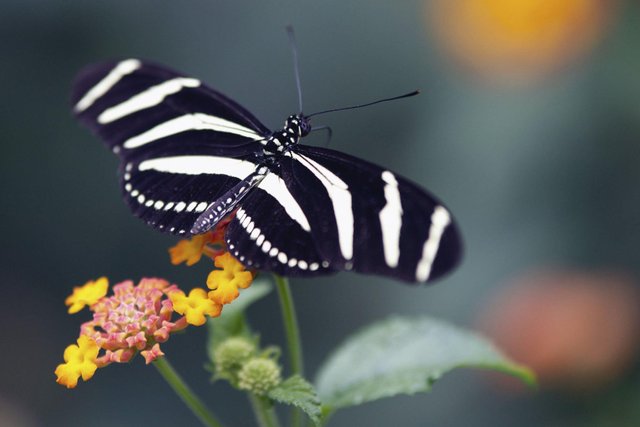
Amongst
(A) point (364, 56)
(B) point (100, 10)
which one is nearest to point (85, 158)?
(B) point (100, 10)

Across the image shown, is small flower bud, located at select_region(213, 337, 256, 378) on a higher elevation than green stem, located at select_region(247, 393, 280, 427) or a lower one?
higher

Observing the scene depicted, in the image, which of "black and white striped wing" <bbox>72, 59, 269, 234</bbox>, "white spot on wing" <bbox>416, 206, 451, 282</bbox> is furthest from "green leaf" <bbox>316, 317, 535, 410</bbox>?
"black and white striped wing" <bbox>72, 59, 269, 234</bbox>

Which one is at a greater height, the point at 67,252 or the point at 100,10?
the point at 100,10

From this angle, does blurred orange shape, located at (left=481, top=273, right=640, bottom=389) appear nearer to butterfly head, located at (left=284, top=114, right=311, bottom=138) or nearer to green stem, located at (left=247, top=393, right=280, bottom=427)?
green stem, located at (left=247, top=393, right=280, bottom=427)

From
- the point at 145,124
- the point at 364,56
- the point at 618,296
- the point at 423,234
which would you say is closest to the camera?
the point at 423,234

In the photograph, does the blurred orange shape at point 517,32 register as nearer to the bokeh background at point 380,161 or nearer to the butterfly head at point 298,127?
the bokeh background at point 380,161

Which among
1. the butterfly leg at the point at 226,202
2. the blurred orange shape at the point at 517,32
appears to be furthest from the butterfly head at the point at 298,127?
the blurred orange shape at the point at 517,32

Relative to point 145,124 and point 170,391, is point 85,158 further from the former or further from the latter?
point 145,124
